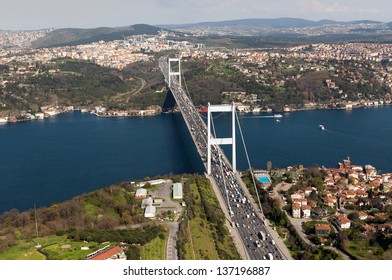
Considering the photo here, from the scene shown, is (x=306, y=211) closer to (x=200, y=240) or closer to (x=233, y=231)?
(x=233, y=231)

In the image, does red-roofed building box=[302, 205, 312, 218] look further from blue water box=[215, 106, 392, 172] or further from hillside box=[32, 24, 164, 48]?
hillside box=[32, 24, 164, 48]

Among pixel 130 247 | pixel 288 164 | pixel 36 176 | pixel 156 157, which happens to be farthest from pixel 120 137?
pixel 130 247

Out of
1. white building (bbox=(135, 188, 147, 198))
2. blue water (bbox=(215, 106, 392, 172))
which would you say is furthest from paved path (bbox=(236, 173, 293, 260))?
blue water (bbox=(215, 106, 392, 172))

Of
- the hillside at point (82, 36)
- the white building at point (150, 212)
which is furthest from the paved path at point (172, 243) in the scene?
the hillside at point (82, 36)

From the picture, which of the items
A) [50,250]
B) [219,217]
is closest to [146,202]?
[219,217]

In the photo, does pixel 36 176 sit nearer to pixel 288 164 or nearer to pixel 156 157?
pixel 156 157

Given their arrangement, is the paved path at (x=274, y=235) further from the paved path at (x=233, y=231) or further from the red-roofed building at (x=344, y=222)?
the red-roofed building at (x=344, y=222)
